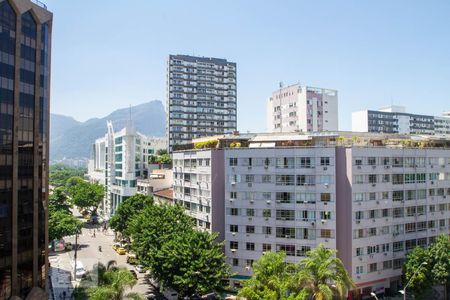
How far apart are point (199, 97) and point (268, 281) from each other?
113 metres

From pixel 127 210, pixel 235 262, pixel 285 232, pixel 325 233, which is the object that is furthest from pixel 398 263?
pixel 127 210

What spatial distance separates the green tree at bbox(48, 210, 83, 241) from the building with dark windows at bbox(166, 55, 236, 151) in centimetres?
6501

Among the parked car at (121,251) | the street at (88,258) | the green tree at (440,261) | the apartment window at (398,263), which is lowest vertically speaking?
the street at (88,258)

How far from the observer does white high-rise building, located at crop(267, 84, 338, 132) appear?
11619 centimetres

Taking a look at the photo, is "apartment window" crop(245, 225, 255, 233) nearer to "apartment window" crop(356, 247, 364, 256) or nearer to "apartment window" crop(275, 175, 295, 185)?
"apartment window" crop(275, 175, 295, 185)

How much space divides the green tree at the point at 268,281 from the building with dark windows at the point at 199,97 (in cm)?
10004

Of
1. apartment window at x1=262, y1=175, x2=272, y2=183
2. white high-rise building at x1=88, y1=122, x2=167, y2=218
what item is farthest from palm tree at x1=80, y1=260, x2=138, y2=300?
white high-rise building at x1=88, y1=122, x2=167, y2=218

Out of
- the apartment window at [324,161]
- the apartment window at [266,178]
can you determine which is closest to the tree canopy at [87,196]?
the apartment window at [266,178]

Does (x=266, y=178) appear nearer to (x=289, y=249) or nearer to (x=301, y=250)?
(x=289, y=249)

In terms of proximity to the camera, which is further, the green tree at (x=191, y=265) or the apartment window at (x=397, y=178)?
the apartment window at (x=397, y=178)

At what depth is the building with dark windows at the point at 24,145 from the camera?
132ft

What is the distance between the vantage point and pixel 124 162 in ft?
347

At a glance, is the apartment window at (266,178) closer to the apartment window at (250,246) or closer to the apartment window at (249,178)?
the apartment window at (249,178)

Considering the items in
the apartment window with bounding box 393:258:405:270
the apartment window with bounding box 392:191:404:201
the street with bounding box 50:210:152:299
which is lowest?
the street with bounding box 50:210:152:299
